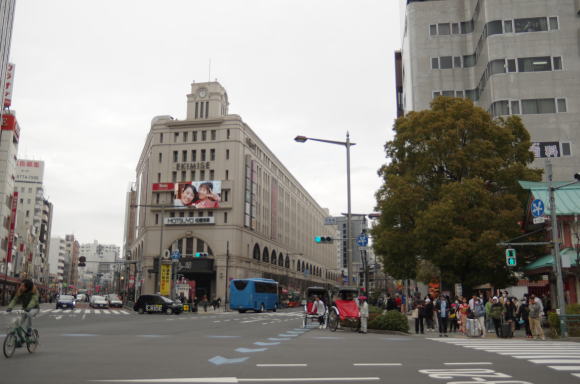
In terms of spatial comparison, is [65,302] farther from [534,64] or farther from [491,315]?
[534,64]

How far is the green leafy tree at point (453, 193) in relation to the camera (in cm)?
2681

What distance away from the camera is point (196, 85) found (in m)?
83.7

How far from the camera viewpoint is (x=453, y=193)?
26.8m

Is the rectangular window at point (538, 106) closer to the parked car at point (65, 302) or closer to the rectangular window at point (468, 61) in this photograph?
the rectangular window at point (468, 61)

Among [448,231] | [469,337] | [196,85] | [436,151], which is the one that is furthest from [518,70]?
[196,85]

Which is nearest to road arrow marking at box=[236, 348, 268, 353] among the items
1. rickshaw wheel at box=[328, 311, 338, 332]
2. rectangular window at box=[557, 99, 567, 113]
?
rickshaw wheel at box=[328, 311, 338, 332]

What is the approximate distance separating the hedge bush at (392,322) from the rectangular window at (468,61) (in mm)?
38497

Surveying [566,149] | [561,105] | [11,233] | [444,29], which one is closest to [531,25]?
[561,105]

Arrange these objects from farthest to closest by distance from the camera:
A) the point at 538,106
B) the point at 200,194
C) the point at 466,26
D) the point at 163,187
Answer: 1. the point at 163,187
2. the point at 200,194
3. the point at 466,26
4. the point at 538,106

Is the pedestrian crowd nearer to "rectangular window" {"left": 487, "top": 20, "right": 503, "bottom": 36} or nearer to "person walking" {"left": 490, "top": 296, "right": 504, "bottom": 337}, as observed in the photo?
"person walking" {"left": 490, "top": 296, "right": 504, "bottom": 337}

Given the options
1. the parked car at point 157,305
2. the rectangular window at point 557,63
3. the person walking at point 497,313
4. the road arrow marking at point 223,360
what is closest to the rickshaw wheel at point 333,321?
the person walking at point 497,313

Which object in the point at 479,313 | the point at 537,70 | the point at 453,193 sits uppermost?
the point at 537,70

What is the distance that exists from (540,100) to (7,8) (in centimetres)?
6450

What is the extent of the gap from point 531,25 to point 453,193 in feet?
95.6
